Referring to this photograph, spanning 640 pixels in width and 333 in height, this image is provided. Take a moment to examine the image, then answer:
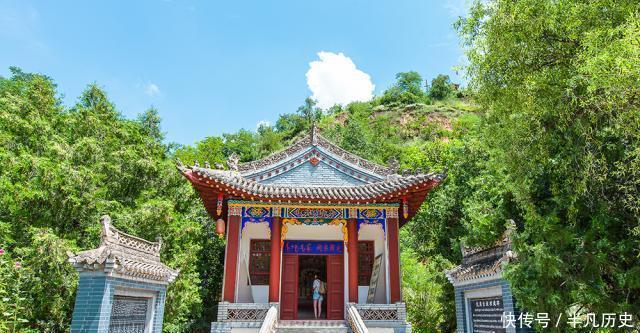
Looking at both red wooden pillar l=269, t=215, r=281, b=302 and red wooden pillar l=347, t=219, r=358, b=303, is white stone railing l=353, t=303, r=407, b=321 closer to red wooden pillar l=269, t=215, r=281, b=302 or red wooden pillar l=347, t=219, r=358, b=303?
A: red wooden pillar l=347, t=219, r=358, b=303

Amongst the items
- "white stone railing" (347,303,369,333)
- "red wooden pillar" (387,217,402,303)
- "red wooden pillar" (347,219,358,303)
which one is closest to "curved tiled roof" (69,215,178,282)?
"white stone railing" (347,303,369,333)

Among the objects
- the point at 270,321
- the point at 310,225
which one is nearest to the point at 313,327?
the point at 270,321

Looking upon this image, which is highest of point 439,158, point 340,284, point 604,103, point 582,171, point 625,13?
point 439,158

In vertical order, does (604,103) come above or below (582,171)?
above

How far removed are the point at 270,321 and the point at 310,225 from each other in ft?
10.6

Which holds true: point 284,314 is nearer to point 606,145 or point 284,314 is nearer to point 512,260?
point 512,260

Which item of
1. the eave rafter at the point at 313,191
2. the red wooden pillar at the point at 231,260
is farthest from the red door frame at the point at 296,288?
the eave rafter at the point at 313,191

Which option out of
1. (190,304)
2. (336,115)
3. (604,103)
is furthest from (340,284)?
(336,115)

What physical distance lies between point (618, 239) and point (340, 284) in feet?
25.7

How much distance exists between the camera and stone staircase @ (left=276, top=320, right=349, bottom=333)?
9.17 m

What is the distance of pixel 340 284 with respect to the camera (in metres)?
11.4

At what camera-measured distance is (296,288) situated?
1148 cm

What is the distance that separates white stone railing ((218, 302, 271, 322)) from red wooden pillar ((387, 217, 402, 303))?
310 cm

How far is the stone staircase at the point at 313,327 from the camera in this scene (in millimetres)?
9172
